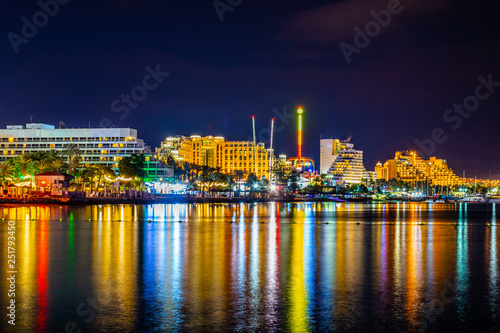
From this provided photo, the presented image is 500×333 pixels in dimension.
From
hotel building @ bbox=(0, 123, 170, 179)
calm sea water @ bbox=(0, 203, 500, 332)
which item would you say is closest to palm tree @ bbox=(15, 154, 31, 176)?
hotel building @ bbox=(0, 123, 170, 179)

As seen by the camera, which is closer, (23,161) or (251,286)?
(251,286)

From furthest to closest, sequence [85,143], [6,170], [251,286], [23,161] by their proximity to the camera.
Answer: [85,143], [6,170], [23,161], [251,286]

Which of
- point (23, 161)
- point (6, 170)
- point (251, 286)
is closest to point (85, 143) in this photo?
point (6, 170)

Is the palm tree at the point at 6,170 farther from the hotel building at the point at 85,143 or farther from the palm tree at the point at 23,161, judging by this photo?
the hotel building at the point at 85,143

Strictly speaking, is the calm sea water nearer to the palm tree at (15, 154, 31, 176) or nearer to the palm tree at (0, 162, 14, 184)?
the palm tree at (15, 154, 31, 176)

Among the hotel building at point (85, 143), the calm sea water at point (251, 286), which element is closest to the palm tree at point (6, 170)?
the hotel building at point (85, 143)

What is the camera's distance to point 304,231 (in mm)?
46312

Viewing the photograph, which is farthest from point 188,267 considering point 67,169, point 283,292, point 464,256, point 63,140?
point 63,140

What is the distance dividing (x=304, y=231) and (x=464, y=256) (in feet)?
58.5

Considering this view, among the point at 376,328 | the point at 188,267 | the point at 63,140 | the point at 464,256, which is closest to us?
the point at 376,328

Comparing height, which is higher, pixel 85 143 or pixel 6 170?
pixel 85 143

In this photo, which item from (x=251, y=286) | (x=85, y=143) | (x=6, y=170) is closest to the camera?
(x=251, y=286)

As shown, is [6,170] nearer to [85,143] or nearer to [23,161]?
[23,161]

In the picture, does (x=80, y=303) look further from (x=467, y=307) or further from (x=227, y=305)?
(x=467, y=307)
